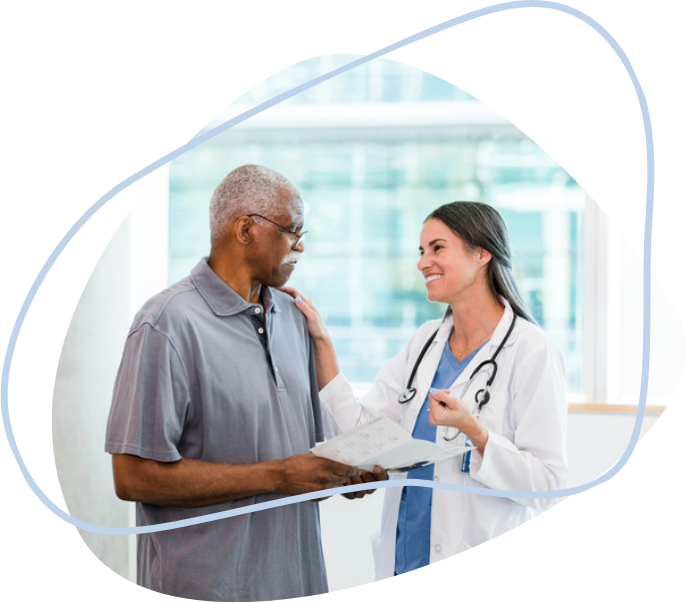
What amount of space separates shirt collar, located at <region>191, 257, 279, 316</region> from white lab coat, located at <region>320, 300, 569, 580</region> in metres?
0.29

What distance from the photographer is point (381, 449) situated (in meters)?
1.50

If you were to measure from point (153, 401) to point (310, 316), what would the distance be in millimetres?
418

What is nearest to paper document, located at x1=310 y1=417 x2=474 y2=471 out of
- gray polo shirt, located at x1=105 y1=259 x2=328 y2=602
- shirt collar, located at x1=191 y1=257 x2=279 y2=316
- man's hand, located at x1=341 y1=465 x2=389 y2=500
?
man's hand, located at x1=341 y1=465 x2=389 y2=500

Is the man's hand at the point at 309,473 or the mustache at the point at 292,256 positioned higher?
the mustache at the point at 292,256

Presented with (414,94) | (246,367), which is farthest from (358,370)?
(414,94)

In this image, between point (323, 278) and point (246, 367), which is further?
point (323, 278)

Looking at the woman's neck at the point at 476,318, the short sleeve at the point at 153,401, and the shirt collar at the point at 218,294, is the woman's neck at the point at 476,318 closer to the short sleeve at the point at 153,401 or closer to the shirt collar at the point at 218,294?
the shirt collar at the point at 218,294

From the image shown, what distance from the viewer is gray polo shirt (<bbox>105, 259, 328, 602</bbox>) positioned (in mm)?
1510

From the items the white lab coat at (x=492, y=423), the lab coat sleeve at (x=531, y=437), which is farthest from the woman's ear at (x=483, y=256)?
the lab coat sleeve at (x=531, y=437)

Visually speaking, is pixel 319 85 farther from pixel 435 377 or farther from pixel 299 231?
pixel 435 377

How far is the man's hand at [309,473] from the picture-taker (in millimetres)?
1573

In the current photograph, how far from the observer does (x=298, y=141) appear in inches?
69.6

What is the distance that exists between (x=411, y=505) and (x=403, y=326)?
0.44m

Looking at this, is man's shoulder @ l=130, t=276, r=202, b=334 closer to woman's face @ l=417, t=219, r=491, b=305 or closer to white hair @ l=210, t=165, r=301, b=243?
white hair @ l=210, t=165, r=301, b=243
